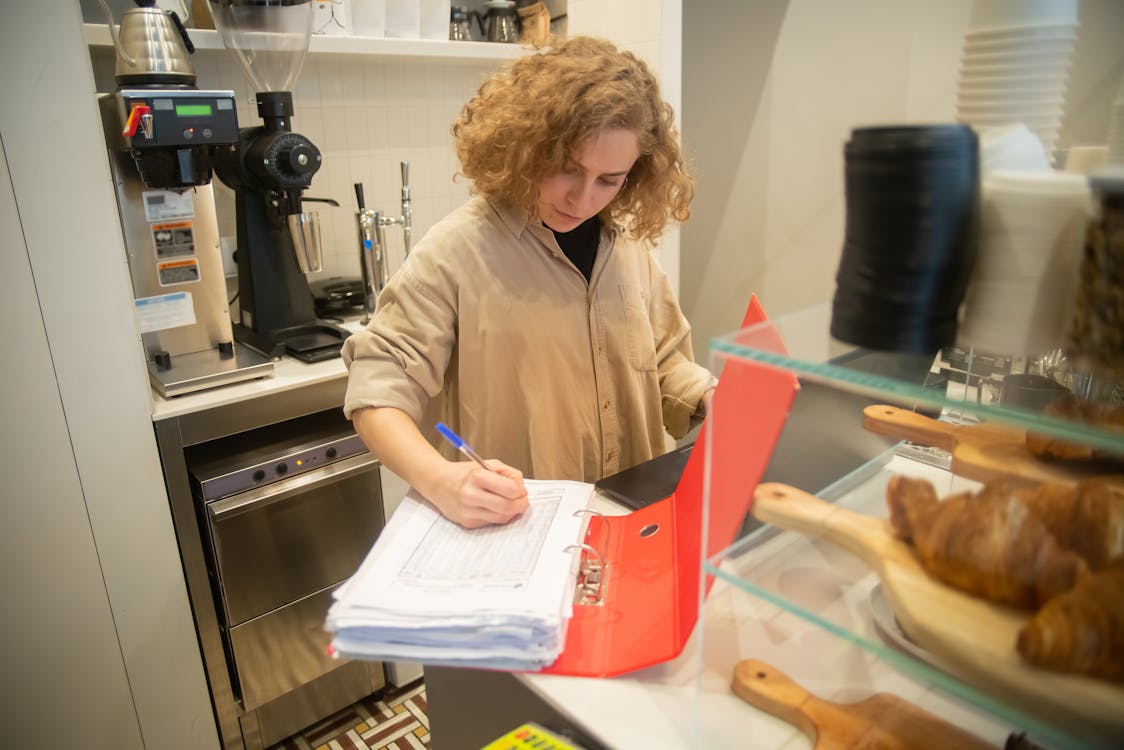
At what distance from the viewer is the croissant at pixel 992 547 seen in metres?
0.57

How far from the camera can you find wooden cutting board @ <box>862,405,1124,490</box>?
2.09 ft

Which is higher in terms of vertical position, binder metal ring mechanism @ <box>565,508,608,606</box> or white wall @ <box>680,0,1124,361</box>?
white wall @ <box>680,0,1124,361</box>

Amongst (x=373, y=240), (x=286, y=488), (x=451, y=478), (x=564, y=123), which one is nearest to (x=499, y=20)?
(x=373, y=240)

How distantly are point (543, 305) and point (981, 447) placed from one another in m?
0.77

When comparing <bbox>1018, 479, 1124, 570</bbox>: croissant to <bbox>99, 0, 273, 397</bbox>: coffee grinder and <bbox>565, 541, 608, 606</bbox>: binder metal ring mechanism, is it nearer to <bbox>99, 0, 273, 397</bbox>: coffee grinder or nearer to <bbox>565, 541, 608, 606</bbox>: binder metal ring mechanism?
<bbox>565, 541, 608, 606</bbox>: binder metal ring mechanism

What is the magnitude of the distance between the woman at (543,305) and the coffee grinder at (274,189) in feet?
2.11

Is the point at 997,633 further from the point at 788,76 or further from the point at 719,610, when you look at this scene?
the point at 788,76

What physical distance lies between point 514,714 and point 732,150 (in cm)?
246

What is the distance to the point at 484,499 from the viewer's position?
0.97 meters

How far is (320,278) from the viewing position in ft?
7.98

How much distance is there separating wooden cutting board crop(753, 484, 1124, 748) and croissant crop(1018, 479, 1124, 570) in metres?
0.07

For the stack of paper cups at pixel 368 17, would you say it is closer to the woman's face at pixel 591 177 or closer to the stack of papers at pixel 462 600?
the woman's face at pixel 591 177

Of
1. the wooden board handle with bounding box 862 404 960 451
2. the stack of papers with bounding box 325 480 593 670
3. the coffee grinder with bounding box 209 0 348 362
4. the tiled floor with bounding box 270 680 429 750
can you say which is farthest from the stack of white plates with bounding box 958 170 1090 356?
the tiled floor with bounding box 270 680 429 750

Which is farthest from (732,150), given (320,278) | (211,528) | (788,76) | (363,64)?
(211,528)
